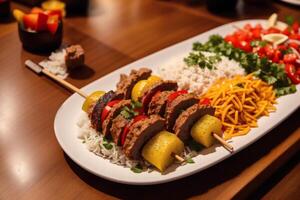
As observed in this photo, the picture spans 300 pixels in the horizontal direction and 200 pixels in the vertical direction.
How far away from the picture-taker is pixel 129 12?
10.8 ft

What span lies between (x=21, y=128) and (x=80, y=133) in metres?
0.34

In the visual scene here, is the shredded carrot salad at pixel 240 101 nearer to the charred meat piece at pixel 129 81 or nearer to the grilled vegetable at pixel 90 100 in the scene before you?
the charred meat piece at pixel 129 81

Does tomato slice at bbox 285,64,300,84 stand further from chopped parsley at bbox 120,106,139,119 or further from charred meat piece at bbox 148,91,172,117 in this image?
chopped parsley at bbox 120,106,139,119

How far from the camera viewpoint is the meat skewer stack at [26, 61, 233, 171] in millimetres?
1730

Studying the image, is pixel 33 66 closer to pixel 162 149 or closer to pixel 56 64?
pixel 56 64

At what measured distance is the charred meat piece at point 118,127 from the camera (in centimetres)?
179

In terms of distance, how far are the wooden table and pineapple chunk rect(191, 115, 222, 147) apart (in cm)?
14

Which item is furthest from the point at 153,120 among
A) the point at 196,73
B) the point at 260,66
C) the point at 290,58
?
the point at 290,58

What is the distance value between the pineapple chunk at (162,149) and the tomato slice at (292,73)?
1001 mm

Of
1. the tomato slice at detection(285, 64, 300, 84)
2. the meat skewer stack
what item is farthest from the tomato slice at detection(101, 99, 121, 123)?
the tomato slice at detection(285, 64, 300, 84)

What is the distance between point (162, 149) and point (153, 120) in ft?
0.42

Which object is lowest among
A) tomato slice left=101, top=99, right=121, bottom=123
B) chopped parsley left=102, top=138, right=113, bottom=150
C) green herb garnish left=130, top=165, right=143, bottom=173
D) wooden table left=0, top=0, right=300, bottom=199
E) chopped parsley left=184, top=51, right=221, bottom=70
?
wooden table left=0, top=0, right=300, bottom=199

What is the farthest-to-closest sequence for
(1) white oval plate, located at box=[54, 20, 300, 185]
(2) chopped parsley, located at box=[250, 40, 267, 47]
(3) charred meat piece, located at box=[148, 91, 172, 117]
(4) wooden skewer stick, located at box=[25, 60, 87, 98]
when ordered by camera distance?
(2) chopped parsley, located at box=[250, 40, 267, 47] → (4) wooden skewer stick, located at box=[25, 60, 87, 98] → (3) charred meat piece, located at box=[148, 91, 172, 117] → (1) white oval plate, located at box=[54, 20, 300, 185]

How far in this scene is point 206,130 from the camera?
183cm
